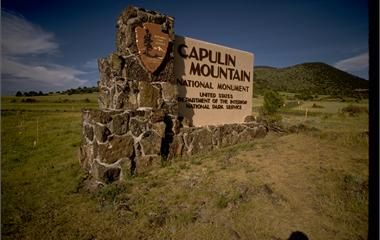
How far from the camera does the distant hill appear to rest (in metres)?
70.5

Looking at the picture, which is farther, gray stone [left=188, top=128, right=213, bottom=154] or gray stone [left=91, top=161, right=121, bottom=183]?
gray stone [left=188, top=128, right=213, bottom=154]

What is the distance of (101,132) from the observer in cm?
595

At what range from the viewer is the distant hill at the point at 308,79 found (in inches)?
2776

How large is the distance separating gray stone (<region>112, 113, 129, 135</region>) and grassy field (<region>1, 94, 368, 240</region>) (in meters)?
1.24

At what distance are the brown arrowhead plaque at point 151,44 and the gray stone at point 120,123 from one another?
169cm

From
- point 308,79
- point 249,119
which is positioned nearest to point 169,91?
point 249,119

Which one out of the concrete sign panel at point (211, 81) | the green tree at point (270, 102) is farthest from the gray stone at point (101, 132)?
the green tree at point (270, 102)

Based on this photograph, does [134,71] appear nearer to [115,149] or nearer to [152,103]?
[152,103]

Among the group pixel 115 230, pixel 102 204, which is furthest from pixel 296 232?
pixel 102 204

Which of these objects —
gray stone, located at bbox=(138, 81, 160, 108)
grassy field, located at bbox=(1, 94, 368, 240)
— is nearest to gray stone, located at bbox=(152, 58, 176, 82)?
gray stone, located at bbox=(138, 81, 160, 108)

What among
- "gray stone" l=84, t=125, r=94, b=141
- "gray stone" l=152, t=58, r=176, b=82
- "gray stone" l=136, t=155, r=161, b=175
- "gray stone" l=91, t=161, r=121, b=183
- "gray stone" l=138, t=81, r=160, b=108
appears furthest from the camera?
"gray stone" l=152, t=58, r=176, b=82

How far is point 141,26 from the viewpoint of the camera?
22.7 feet

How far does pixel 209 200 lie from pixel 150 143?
2.59 meters

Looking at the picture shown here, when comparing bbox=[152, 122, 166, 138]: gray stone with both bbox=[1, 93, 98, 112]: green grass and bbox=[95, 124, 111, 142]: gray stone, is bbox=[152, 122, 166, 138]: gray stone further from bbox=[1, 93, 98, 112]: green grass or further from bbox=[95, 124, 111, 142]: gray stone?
bbox=[1, 93, 98, 112]: green grass
